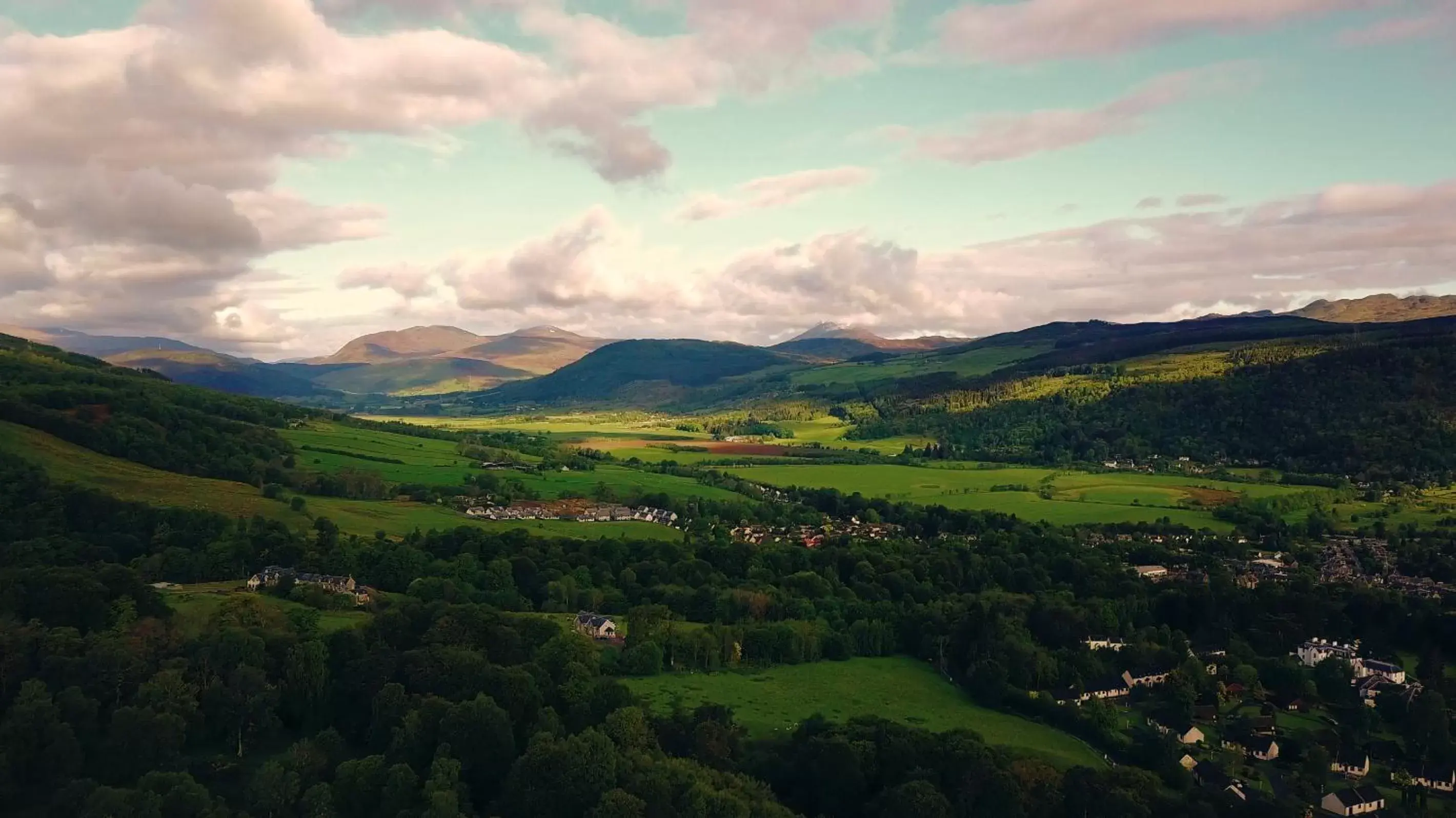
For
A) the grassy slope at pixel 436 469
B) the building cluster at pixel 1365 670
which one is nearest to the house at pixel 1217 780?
the building cluster at pixel 1365 670

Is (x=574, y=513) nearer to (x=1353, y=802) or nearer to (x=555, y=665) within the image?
(x=555, y=665)

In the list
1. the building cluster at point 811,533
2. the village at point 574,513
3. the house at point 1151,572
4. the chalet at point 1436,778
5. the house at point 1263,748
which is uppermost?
the village at point 574,513

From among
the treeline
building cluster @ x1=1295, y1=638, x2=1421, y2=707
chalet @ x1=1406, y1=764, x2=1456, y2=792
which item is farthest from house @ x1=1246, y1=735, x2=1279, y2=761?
the treeline

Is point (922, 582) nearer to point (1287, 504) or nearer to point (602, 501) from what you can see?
point (602, 501)

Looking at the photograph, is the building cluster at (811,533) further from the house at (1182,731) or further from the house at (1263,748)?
the house at (1263,748)

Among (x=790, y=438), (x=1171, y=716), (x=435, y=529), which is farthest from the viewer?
(x=790, y=438)

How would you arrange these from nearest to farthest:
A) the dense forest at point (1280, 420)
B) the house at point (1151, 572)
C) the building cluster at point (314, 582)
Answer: the building cluster at point (314, 582) < the house at point (1151, 572) < the dense forest at point (1280, 420)

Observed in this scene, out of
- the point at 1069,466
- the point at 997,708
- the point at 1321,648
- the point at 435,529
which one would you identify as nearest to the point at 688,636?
the point at 997,708
